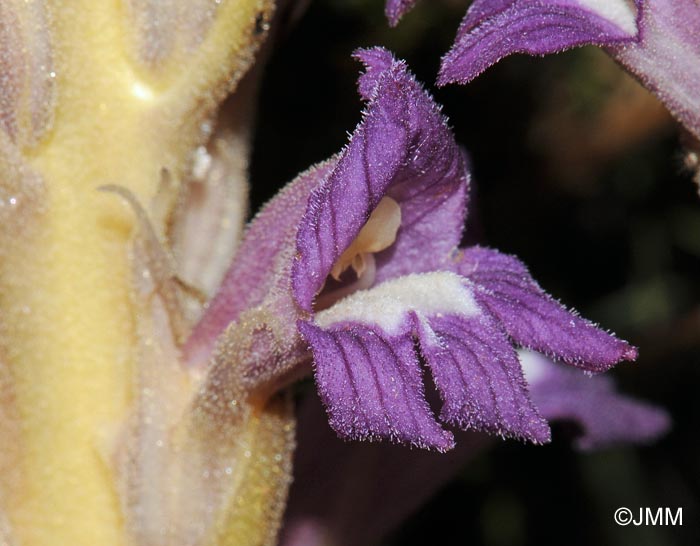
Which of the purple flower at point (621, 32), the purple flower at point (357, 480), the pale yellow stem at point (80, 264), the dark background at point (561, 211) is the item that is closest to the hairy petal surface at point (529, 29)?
the purple flower at point (621, 32)

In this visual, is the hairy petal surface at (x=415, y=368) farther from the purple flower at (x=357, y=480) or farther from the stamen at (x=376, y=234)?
the purple flower at (x=357, y=480)

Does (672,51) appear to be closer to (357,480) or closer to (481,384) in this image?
(481,384)

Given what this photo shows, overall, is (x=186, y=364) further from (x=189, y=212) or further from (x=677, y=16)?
(x=677, y=16)

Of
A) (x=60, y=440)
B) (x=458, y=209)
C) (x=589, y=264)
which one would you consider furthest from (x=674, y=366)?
(x=60, y=440)

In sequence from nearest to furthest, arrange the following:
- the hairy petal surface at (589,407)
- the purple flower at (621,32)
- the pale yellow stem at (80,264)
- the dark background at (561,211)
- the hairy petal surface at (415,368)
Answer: the hairy petal surface at (415,368), the purple flower at (621,32), the pale yellow stem at (80,264), the hairy petal surface at (589,407), the dark background at (561,211)

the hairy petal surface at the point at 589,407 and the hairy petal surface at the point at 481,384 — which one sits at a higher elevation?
the hairy petal surface at the point at 589,407
